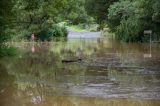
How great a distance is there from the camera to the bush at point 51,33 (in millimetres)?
51628

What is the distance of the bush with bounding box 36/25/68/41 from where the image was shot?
51628 mm

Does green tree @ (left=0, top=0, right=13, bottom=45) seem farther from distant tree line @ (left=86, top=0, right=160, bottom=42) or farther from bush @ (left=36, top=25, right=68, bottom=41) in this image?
bush @ (left=36, top=25, right=68, bottom=41)

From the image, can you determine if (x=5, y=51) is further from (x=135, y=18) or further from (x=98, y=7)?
(x=98, y=7)

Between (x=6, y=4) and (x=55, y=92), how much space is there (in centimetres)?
835

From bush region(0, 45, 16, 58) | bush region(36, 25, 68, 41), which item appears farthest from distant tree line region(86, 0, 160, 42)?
bush region(0, 45, 16, 58)

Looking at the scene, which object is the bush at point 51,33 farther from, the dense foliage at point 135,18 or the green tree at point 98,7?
the dense foliage at point 135,18

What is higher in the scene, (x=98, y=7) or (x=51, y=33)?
(x=98, y=7)

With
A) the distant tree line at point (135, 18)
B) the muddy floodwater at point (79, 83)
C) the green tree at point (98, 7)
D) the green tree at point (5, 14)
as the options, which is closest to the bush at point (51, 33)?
the green tree at point (98, 7)

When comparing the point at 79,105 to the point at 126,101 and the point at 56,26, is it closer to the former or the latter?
the point at 126,101

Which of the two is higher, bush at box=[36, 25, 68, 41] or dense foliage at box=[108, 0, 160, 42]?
dense foliage at box=[108, 0, 160, 42]

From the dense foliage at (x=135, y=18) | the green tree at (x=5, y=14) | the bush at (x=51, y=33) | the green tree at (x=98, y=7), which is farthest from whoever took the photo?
the green tree at (x=98, y=7)

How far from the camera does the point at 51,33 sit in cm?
5650

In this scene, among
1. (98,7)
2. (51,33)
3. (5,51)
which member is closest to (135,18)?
(51,33)

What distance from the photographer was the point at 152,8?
39.2 m
